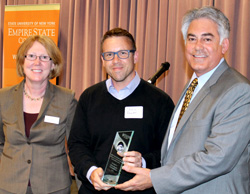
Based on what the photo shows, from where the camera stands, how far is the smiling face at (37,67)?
8.56 feet

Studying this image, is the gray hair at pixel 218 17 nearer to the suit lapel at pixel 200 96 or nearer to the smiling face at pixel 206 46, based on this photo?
the smiling face at pixel 206 46

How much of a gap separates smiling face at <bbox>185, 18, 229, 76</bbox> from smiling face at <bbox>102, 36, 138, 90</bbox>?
1.80 ft

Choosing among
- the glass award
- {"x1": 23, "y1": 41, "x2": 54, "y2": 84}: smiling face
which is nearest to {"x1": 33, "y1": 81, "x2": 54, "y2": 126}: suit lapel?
{"x1": 23, "y1": 41, "x2": 54, "y2": 84}: smiling face

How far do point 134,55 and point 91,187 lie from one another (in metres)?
1.10

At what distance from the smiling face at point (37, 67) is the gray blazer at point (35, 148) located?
0.58 ft

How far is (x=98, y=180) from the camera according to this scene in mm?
2000

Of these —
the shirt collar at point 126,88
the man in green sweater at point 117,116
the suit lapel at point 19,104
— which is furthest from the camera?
the suit lapel at point 19,104

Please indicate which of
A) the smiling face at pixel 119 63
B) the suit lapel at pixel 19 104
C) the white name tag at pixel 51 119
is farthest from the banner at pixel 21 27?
the smiling face at pixel 119 63

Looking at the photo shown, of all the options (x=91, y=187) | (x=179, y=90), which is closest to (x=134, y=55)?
(x=91, y=187)

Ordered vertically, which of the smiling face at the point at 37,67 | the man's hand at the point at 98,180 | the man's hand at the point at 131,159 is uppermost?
the smiling face at the point at 37,67

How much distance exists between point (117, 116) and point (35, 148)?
30.4 inches

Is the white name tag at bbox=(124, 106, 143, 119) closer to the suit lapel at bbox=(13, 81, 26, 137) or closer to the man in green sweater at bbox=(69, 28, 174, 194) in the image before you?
the man in green sweater at bbox=(69, 28, 174, 194)

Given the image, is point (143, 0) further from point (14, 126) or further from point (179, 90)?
point (14, 126)

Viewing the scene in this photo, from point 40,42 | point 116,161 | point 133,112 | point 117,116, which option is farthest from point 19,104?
point 116,161
